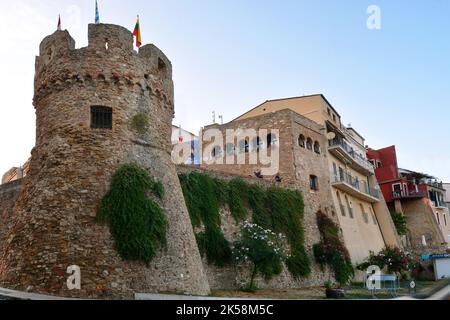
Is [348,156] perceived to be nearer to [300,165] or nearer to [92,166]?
[300,165]

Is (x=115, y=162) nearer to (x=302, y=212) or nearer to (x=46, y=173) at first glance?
(x=46, y=173)

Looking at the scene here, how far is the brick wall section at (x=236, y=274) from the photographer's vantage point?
674 inches

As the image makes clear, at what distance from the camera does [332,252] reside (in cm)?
2389

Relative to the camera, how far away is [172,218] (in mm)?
12227

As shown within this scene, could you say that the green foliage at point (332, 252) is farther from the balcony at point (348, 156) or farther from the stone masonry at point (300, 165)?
the balcony at point (348, 156)

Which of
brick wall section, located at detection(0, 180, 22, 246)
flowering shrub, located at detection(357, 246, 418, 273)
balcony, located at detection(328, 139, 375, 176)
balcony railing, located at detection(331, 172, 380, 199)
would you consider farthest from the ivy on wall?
brick wall section, located at detection(0, 180, 22, 246)

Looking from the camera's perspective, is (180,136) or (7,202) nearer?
(7,202)

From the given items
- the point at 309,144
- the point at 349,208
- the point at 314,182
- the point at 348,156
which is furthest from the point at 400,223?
the point at 309,144

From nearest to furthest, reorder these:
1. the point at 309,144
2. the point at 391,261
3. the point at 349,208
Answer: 1. the point at 391,261
2. the point at 309,144
3. the point at 349,208

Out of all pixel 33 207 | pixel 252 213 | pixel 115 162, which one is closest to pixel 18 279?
pixel 33 207

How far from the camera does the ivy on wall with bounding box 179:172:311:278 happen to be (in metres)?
17.5

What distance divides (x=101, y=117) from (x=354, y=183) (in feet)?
85.2

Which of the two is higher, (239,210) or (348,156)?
(348,156)

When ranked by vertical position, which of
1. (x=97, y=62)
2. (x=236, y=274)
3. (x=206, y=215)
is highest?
(x=97, y=62)
